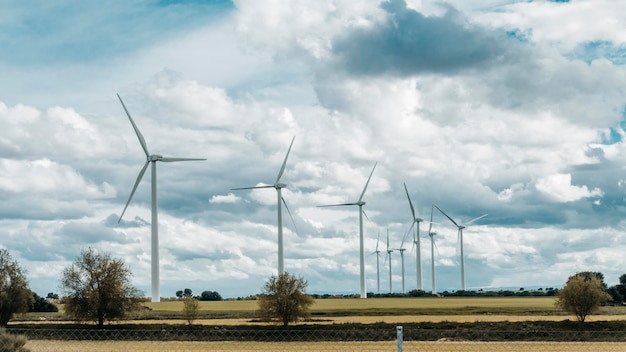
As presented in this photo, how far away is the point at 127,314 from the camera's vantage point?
296 ft

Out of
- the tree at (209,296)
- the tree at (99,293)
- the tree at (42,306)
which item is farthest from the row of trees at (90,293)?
the tree at (209,296)

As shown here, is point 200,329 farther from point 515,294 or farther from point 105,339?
point 515,294

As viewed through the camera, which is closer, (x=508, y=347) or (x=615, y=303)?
(x=508, y=347)

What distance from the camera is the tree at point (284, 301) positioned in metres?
83.9

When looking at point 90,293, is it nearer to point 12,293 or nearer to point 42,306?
point 12,293

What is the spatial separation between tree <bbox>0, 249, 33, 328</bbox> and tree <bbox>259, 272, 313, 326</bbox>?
2864cm

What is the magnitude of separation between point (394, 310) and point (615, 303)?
58.4 m

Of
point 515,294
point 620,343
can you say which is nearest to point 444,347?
point 620,343

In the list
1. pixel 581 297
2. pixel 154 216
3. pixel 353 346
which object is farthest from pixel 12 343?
pixel 154 216

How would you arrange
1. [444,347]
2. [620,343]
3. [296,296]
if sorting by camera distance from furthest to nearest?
1. [296,296]
2. [620,343]
3. [444,347]

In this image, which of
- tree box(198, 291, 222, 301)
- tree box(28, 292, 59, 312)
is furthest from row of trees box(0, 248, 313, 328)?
tree box(198, 291, 222, 301)

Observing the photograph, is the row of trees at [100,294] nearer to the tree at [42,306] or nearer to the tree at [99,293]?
the tree at [99,293]

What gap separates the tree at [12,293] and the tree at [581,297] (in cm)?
6029

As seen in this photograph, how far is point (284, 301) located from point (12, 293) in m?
32.5
